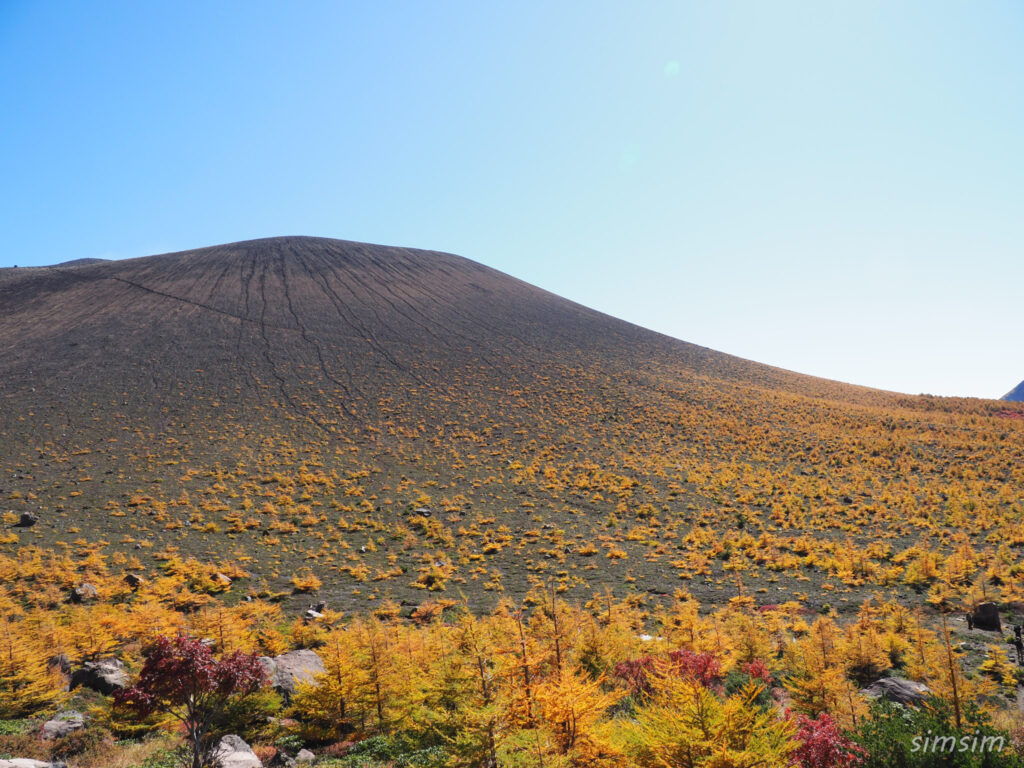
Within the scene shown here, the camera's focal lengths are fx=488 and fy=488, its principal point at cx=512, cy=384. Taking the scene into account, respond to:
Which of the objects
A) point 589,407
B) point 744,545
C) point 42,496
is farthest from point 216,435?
point 744,545

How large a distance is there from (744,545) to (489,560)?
14139 millimetres

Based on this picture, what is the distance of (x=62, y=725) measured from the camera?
32.2 ft

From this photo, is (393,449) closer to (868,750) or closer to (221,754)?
(221,754)

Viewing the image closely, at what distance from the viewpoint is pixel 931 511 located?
29.2 m

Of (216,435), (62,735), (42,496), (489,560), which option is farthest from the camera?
(216,435)

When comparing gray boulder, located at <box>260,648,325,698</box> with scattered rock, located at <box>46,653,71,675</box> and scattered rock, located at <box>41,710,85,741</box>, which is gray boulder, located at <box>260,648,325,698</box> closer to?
scattered rock, located at <box>41,710,85,741</box>

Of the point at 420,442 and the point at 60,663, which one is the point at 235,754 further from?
the point at 420,442

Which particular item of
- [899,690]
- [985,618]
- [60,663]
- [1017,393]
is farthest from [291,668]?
[1017,393]

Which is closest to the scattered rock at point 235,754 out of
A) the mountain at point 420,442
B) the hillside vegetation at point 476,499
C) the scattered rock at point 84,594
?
the hillside vegetation at point 476,499

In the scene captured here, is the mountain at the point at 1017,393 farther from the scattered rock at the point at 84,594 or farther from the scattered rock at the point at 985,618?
the scattered rock at the point at 84,594

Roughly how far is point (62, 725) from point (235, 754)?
4155 millimetres

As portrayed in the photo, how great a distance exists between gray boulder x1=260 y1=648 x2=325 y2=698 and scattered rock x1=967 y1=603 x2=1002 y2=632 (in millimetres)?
20617

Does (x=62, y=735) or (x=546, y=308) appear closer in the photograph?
(x=62, y=735)

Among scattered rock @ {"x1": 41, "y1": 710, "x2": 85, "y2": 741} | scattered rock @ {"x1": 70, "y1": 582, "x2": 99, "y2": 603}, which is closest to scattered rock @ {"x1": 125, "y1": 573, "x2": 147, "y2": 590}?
scattered rock @ {"x1": 70, "y1": 582, "x2": 99, "y2": 603}
